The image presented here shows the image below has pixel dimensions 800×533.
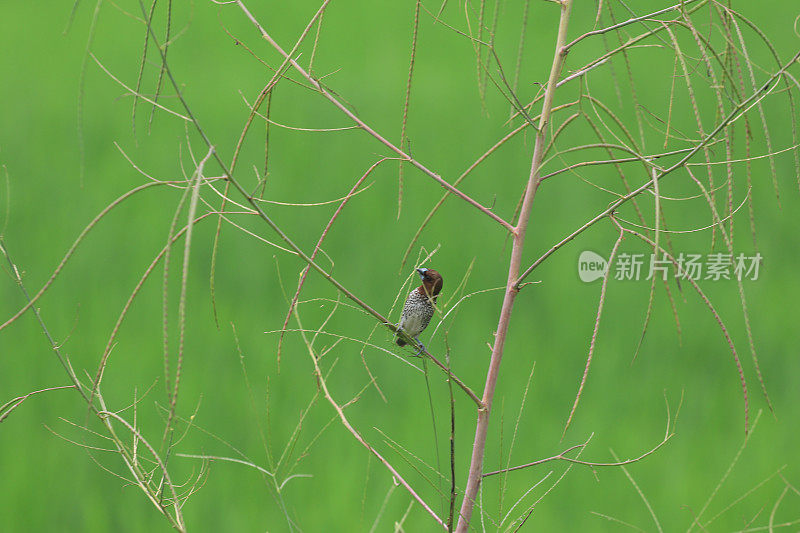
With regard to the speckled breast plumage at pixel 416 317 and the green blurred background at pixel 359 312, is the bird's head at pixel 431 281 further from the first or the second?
the green blurred background at pixel 359 312

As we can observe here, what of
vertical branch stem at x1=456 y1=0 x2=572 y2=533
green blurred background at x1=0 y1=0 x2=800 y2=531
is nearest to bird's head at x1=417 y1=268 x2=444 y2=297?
green blurred background at x1=0 y1=0 x2=800 y2=531

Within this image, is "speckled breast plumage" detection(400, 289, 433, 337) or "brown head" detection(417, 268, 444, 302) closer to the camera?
"brown head" detection(417, 268, 444, 302)

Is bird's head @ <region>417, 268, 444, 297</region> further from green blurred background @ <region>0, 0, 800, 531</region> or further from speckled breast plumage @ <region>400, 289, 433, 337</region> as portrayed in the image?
green blurred background @ <region>0, 0, 800, 531</region>

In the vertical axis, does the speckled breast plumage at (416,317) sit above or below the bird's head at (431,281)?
below

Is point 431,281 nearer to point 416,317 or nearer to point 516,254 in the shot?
point 416,317

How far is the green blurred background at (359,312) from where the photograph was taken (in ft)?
8.90

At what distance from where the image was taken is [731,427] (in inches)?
122

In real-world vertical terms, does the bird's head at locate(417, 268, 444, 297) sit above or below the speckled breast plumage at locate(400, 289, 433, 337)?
above

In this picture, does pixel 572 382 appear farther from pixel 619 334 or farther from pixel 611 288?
pixel 611 288

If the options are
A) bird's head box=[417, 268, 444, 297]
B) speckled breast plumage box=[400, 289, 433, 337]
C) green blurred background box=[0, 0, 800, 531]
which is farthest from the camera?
green blurred background box=[0, 0, 800, 531]

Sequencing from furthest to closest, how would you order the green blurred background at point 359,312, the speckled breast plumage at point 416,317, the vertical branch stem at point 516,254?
the green blurred background at point 359,312
the speckled breast plumage at point 416,317
the vertical branch stem at point 516,254

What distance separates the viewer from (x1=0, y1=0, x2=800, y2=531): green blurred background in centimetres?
271

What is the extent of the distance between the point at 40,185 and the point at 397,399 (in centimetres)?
235

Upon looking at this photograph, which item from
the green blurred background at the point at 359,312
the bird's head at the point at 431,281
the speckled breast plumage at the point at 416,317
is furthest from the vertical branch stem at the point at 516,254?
the green blurred background at the point at 359,312
